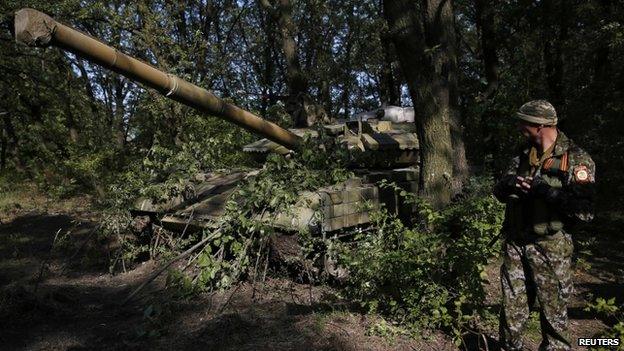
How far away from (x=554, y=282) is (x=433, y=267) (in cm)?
115

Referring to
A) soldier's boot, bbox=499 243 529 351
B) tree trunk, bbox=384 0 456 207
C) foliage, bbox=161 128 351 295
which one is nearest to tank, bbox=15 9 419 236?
foliage, bbox=161 128 351 295

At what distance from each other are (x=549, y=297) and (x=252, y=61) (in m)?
23.6

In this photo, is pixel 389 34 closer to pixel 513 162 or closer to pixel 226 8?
pixel 513 162

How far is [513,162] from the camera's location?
4.02m

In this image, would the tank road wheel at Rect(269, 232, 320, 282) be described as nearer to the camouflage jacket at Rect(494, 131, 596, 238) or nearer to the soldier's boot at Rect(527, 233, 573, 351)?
the camouflage jacket at Rect(494, 131, 596, 238)

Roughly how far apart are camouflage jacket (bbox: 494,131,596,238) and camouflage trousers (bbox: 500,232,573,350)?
0.40 feet

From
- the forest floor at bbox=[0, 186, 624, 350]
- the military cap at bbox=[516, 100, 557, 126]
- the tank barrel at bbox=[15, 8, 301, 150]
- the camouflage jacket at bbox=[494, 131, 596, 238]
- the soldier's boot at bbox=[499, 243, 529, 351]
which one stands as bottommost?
the forest floor at bbox=[0, 186, 624, 350]

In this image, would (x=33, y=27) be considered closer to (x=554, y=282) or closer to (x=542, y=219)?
(x=542, y=219)

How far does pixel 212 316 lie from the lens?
208 inches

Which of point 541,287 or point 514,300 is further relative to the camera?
point 514,300

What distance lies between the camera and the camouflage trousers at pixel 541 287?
3662mm

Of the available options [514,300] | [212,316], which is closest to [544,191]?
[514,300]

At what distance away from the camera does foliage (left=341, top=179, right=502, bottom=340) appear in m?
4.41

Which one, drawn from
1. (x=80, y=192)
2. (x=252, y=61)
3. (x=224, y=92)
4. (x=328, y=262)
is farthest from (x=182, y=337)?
(x=252, y=61)
